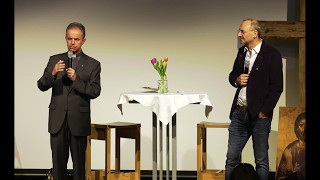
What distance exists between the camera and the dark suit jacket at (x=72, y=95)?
494 centimetres

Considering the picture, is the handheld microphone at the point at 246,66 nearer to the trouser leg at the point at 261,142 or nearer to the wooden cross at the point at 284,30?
the trouser leg at the point at 261,142

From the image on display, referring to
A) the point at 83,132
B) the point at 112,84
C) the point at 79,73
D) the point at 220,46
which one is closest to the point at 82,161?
the point at 83,132

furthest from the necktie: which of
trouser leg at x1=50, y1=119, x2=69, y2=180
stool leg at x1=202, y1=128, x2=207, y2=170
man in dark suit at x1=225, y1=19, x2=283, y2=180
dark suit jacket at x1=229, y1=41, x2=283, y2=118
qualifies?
stool leg at x1=202, y1=128, x2=207, y2=170

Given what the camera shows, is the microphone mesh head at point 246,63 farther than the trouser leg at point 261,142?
Yes

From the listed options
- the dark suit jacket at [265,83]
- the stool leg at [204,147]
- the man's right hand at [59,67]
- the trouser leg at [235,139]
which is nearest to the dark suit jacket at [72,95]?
the man's right hand at [59,67]

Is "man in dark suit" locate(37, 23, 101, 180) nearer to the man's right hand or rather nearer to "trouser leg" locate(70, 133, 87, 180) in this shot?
"trouser leg" locate(70, 133, 87, 180)

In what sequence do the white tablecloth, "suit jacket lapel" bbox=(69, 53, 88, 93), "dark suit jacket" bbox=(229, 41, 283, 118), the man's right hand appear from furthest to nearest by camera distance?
the white tablecloth < "suit jacket lapel" bbox=(69, 53, 88, 93) < "dark suit jacket" bbox=(229, 41, 283, 118) < the man's right hand

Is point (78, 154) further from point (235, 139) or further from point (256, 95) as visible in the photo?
point (256, 95)

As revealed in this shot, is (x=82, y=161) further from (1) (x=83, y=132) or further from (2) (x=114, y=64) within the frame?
(2) (x=114, y=64)

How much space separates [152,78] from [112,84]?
0.48 m

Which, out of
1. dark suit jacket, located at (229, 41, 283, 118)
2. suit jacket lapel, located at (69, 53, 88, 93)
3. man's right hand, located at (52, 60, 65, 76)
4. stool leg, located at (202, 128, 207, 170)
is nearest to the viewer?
man's right hand, located at (52, 60, 65, 76)

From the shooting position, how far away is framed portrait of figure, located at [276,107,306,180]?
19.4 ft

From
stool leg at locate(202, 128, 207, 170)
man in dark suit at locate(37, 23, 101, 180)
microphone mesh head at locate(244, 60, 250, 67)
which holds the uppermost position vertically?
microphone mesh head at locate(244, 60, 250, 67)

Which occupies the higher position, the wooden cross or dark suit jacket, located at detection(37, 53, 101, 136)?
the wooden cross
